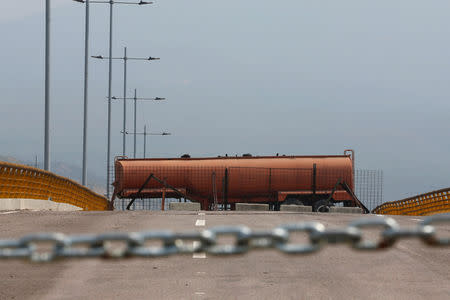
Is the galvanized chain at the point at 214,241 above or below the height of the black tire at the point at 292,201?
above

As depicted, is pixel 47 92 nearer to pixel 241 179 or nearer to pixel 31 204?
pixel 31 204

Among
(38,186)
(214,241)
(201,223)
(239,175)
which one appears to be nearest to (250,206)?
(239,175)

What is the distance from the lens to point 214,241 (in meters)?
1.14

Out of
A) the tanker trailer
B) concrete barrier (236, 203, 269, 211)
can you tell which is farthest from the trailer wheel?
concrete barrier (236, 203, 269, 211)

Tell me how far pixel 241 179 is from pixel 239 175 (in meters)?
0.27

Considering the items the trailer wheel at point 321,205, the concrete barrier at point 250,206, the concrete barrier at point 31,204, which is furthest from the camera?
the trailer wheel at point 321,205

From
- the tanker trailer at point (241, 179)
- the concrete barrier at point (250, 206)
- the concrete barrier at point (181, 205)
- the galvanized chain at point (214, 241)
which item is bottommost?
the concrete barrier at point (250, 206)

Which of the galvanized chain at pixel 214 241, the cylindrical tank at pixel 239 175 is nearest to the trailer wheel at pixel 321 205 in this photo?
the cylindrical tank at pixel 239 175

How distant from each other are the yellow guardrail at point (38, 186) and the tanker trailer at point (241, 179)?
3.12 meters

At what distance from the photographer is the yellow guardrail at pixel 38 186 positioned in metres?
23.5

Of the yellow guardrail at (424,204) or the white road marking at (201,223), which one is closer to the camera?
the white road marking at (201,223)

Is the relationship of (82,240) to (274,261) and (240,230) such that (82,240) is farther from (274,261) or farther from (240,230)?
(274,261)

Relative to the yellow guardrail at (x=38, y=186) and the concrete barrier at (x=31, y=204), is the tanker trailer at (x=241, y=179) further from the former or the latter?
the concrete barrier at (x=31, y=204)

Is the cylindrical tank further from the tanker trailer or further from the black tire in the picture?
the black tire
